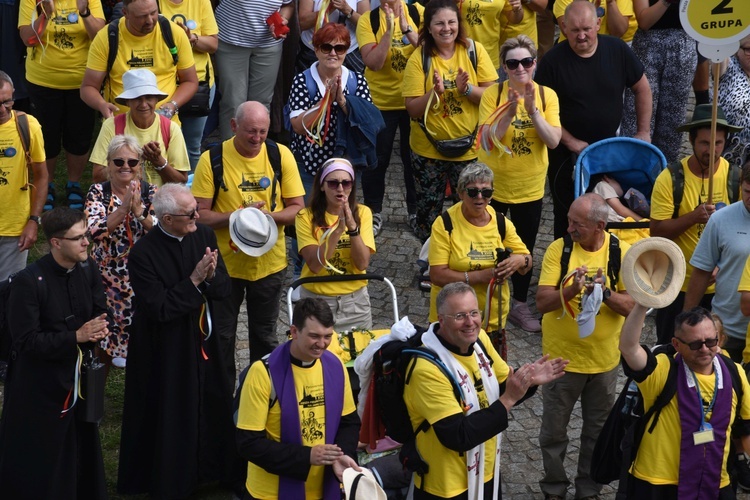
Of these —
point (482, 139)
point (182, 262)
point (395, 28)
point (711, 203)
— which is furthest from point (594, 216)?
point (395, 28)

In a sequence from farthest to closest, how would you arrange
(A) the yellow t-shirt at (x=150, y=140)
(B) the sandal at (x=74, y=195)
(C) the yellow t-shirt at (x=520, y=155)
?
(B) the sandal at (x=74, y=195)
(C) the yellow t-shirt at (x=520, y=155)
(A) the yellow t-shirt at (x=150, y=140)

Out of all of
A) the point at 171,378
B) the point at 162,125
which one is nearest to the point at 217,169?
the point at 162,125

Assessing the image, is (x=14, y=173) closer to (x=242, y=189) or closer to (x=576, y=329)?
(x=242, y=189)

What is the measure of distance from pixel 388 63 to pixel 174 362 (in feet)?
14.8

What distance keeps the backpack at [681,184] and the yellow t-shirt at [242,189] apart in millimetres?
2928

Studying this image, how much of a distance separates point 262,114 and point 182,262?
151 cm

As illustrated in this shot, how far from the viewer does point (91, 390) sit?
25.3 ft

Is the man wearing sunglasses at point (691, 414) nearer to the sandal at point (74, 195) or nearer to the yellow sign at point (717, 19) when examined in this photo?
the yellow sign at point (717, 19)

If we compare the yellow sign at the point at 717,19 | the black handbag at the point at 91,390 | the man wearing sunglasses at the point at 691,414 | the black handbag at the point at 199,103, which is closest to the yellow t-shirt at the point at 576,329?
the man wearing sunglasses at the point at 691,414

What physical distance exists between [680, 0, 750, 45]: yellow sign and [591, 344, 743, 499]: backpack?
2676 mm

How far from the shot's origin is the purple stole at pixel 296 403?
6922 mm

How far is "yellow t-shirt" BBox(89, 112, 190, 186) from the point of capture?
369 inches

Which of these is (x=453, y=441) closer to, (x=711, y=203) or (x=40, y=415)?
(x=40, y=415)

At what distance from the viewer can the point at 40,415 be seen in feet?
25.1
